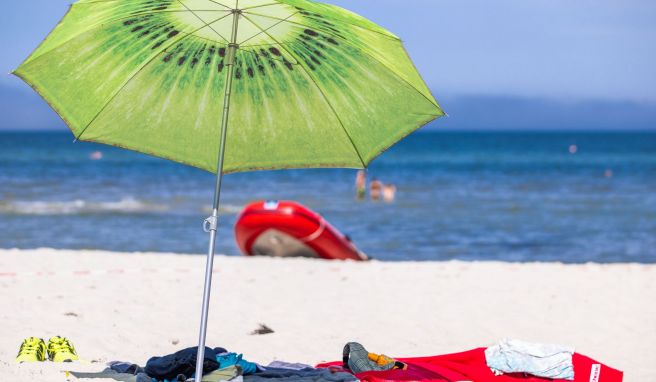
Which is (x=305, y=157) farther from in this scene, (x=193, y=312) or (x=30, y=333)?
(x=193, y=312)

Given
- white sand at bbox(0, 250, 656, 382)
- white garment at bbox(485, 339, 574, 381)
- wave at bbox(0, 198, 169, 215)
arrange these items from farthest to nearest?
wave at bbox(0, 198, 169, 215) < white sand at bbox(0, 250, 656, 382) < white garment at bbox(485, 339, 574, 381)

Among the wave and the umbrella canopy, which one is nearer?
the umbrella canopy

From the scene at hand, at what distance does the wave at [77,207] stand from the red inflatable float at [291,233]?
34.0 ft

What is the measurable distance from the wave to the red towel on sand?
17.6 m

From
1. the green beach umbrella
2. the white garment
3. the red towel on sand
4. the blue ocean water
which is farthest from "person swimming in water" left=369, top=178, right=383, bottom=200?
the green beach umbrella

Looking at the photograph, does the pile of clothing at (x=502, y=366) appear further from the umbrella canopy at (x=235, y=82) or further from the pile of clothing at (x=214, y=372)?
the umbrella canopy at (x=235, y=82)

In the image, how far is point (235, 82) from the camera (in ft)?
15.1

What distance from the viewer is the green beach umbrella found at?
13.7ft

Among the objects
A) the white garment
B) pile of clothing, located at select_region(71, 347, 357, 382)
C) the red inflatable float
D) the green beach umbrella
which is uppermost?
the green beach umbrella

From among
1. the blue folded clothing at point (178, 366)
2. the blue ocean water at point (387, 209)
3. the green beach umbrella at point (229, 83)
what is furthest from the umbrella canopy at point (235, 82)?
the blue ocean water at point (387, 209)

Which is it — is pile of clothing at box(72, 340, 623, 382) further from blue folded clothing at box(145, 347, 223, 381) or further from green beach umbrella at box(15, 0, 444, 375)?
green beach umbrella at box(15, 0, 444, 375)

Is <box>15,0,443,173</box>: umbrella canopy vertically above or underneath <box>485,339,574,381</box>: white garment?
above

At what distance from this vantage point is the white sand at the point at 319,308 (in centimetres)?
666

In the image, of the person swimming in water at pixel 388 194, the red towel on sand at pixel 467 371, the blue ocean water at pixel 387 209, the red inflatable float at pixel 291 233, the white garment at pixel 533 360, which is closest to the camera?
the red towel on sand at pixel 467 371
